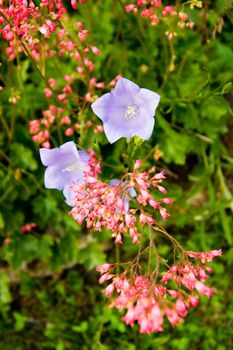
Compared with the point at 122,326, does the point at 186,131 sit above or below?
above

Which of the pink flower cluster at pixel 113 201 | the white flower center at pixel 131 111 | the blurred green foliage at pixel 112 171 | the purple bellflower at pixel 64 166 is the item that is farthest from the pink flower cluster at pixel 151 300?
the blurred green foliage at pixel 112 171

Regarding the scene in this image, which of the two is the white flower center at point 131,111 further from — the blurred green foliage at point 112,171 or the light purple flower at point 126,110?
the blurred green foliage at point 112,171

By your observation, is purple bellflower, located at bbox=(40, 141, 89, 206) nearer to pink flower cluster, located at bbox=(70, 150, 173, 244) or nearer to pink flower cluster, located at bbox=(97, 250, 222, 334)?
pink flower cluster, located at bbox=(70, 150, 173, 244)

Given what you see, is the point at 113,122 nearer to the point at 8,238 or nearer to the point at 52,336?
the point at 8,238

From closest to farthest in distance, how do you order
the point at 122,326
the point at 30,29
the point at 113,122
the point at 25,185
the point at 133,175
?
1. the point at 133,175
2. the point at 30,29
3. the point at 113,122
4. the point at 25,185
5. the point at 122,326

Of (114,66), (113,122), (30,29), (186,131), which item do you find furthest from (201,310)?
(30,29)

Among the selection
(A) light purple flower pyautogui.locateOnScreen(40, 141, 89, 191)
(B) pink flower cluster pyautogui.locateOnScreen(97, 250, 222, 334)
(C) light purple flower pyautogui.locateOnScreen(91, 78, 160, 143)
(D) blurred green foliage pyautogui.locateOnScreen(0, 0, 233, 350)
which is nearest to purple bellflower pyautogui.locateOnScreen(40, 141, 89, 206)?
(A) light purple flower pyautogui.locateOnScreen(40, 141, 89, 191)

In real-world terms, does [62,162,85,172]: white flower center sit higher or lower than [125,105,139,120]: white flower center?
lower
